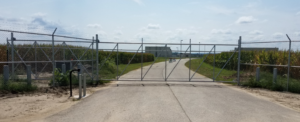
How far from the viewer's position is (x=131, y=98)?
8.89 m

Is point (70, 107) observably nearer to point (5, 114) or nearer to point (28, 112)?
point (28, 112)

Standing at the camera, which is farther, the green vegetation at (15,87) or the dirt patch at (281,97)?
the green vegetation at (15,87)

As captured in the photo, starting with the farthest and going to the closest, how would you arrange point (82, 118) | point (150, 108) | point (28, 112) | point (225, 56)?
point (225, 56) → point (150, 108) → point (28, 112) → point (82, 118)

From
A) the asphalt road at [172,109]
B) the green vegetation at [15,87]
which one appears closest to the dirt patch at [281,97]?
the asphalt road at [172,109]

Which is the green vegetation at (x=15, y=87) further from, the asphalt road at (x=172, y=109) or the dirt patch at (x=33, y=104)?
the asphalt road at (x=172, y=109)

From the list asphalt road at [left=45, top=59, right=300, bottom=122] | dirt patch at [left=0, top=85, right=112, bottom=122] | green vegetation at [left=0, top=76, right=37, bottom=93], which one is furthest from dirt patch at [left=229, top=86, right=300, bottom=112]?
green vegetation at [left=0, top=76, right=37, bottom=93]

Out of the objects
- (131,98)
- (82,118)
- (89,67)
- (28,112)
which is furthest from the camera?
(89,67)

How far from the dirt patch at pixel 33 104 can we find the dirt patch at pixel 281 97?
318 inches

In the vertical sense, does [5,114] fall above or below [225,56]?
below

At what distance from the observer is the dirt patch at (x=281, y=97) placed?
8.35 metres

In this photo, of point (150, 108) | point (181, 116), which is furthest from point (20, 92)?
point (181, 116)

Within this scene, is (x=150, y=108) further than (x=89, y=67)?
No

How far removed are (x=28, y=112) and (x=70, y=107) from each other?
1264 millimetres

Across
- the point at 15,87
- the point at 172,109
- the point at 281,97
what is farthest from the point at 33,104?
the point at 281,97
